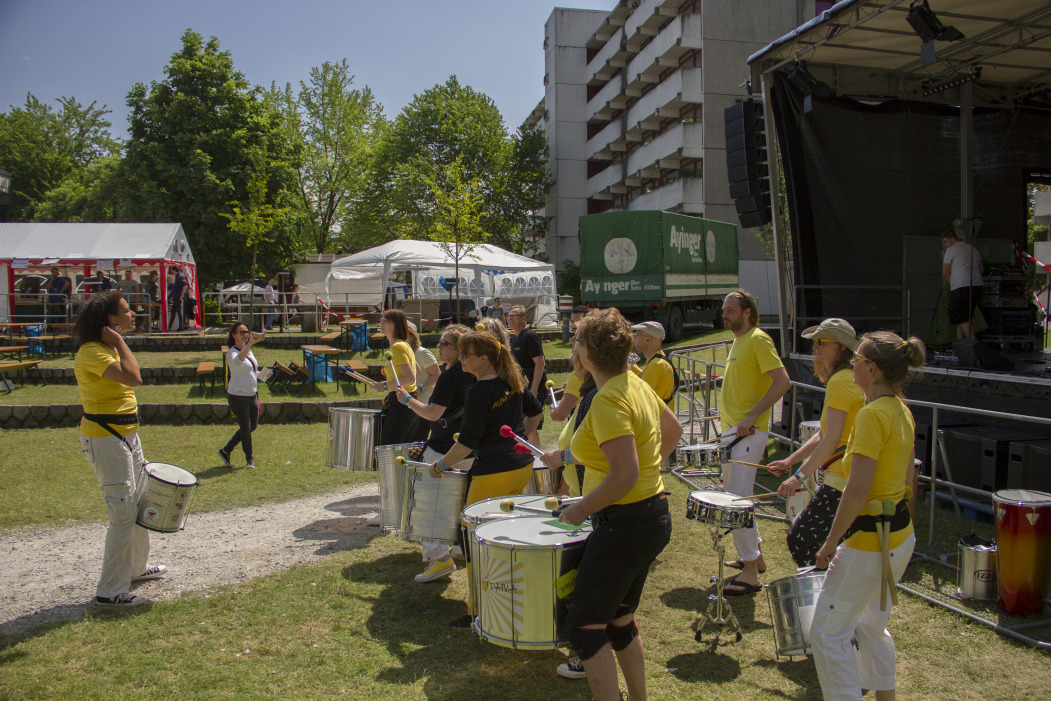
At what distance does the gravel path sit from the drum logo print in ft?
8.97

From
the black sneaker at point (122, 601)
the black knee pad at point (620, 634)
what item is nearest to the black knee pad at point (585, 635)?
the black knee pad at point (620, 634)

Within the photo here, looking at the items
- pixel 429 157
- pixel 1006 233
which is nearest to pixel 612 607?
pixel 1006 233

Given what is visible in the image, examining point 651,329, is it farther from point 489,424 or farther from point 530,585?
point 530,585

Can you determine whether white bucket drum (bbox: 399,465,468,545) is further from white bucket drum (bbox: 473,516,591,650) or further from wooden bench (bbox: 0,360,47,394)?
wooden bench (bbox: 0,360,47,394)

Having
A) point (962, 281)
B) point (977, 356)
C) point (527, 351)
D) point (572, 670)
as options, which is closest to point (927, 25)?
point (962, 281)

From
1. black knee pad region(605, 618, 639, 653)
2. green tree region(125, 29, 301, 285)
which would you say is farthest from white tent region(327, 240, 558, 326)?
black knee pad region(605, 618, 639, 653)

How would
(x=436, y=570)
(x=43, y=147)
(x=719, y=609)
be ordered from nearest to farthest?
(x=719, y=609)
(x=436, y=570)
(x=43, y=147)

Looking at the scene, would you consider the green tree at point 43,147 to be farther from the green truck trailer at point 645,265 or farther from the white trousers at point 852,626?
the white trousers at point 852,626

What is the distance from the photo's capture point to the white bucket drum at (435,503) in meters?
4.34

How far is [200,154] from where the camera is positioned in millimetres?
29469

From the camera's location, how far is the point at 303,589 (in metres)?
4.91

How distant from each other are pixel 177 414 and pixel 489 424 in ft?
29.5

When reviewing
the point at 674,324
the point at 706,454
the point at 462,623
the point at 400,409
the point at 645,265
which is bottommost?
the point at 462,623

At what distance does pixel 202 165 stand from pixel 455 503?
97.4ft
